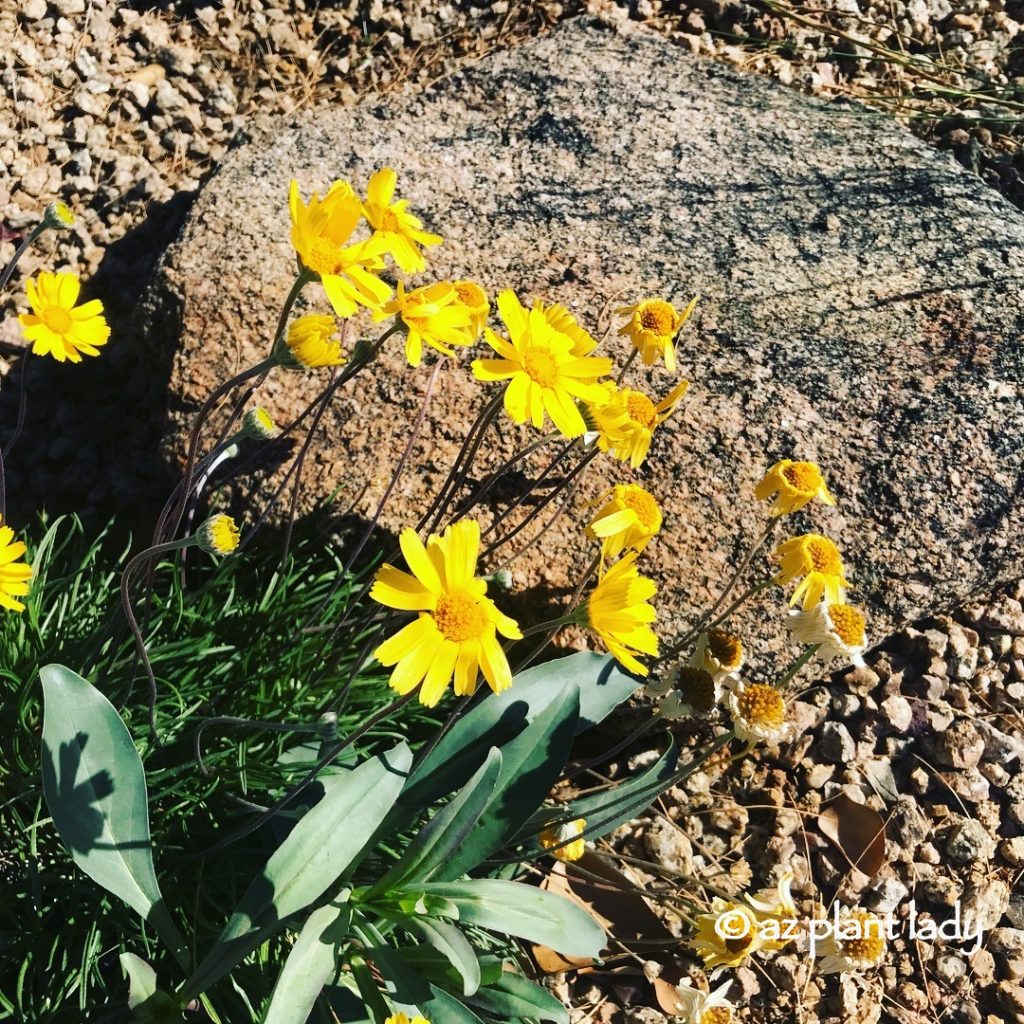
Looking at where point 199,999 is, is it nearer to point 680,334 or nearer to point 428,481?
point 428,481

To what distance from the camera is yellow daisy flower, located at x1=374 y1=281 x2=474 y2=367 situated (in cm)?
204

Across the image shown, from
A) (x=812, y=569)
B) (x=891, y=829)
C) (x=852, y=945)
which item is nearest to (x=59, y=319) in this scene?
(x=812, y=569)

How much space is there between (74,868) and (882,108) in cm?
433

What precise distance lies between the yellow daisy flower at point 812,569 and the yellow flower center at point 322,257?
1128 millimetres

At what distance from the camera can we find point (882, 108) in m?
4.39

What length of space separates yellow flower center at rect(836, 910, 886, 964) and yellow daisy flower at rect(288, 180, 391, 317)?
2.02 metres

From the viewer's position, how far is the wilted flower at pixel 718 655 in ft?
7.00

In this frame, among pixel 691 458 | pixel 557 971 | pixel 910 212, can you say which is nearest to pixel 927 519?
pixel 691 458

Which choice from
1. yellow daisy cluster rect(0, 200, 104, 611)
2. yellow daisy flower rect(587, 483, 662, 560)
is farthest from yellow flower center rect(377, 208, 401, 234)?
yellow daisy flower rect(587, 483, 662, 560)

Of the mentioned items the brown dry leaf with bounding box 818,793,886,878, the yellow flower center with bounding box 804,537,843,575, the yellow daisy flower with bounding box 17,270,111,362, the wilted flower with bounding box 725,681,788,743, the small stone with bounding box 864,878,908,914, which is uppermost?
the yellow flower center with bounding box 804,537,843,575

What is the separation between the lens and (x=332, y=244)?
1.85m

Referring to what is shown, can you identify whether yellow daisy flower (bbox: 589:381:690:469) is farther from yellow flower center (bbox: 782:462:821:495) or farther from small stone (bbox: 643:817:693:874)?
small stone (bbox: 643:817:693:874)

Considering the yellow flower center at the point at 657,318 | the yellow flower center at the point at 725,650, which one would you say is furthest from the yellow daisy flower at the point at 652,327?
the yellow flower center at the point at 725,650

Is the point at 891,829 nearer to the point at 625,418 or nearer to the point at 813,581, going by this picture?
the point at 813,581
